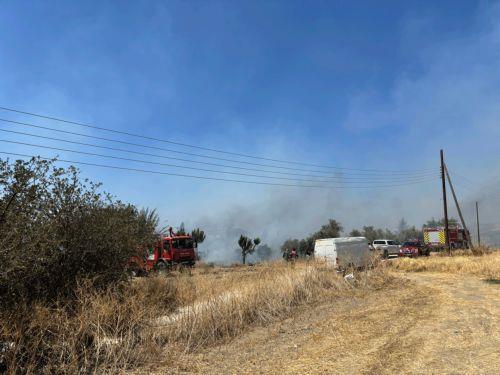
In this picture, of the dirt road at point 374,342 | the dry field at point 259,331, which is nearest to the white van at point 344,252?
the dry field at point 259,331

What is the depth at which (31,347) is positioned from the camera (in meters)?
6.36

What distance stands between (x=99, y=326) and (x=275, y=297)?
563 cm

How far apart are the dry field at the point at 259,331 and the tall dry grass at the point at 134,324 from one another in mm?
23

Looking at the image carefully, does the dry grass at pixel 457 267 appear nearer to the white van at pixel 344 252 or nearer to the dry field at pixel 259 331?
the white van at pixel 344 252

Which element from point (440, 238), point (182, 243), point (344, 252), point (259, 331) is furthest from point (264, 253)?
point (259, 331)

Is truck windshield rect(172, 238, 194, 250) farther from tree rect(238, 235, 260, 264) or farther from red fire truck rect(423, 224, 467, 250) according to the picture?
red fire truck rect(423, 224, 467, 250)

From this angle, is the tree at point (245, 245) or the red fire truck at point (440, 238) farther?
the red fire truck at point (440, 238)

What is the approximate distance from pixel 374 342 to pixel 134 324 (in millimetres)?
4328

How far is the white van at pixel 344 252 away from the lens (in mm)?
17531

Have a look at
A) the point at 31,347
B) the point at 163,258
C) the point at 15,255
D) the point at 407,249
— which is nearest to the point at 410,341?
the point at 31,347

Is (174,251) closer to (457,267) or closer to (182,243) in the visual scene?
(182,243)

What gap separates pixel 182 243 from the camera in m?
31.2

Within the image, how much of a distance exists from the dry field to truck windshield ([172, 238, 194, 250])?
16.9 m

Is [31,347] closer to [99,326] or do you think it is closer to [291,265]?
[99,326]
